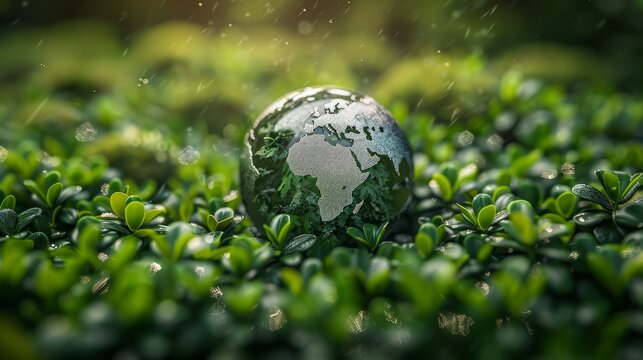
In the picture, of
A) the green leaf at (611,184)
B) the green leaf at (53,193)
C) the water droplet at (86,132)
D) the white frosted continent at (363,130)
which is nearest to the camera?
the green leaf at (611,184)

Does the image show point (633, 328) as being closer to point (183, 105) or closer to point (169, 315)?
point (169, 315)

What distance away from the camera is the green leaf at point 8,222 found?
3312mm

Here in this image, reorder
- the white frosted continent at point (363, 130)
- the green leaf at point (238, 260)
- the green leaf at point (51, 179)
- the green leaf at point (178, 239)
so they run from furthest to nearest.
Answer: the green leaf at point (51, 179)
the white frosted continent at point (363, 130)
the green leaf at point (178, 239)
the green leaf at point (238, 260)

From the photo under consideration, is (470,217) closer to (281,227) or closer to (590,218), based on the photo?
(590,218)

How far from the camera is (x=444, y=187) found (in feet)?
12.5

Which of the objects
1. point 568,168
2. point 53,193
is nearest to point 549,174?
point 568,168

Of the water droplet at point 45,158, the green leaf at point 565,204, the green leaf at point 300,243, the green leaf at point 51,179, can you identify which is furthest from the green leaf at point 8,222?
the green leaf at point 565,204

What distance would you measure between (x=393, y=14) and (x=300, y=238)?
6.68 m

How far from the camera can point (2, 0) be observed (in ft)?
30.7

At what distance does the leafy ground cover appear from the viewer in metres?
2.31

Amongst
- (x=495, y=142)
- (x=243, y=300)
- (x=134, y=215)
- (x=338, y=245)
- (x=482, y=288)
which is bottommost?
(x=495, y=142)

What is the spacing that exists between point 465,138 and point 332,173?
2.34m

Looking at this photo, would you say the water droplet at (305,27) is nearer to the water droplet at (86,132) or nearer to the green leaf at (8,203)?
the water droplet at (86,132)

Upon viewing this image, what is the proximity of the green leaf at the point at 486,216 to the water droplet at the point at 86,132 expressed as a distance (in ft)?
11.6
